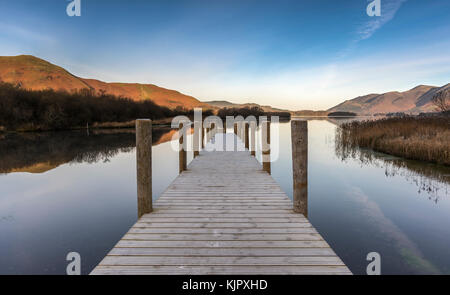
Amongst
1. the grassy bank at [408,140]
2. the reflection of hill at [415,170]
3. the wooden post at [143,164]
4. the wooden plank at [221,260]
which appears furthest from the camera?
the grassy bank at [408,140]

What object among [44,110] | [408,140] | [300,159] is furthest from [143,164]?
[44,110]

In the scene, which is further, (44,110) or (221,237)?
(44,110)

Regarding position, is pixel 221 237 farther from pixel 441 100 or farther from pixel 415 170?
pixel 441 100

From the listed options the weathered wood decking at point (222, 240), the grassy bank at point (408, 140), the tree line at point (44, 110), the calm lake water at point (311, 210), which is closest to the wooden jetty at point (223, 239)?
the weathered wood decking at point (222, 240)

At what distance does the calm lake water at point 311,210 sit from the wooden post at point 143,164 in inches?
47.0

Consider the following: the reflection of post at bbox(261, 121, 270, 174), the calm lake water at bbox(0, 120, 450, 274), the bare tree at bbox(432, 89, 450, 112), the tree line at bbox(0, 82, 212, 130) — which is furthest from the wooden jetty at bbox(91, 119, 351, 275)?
the tree line at bbox(0, 82, 212, 130)

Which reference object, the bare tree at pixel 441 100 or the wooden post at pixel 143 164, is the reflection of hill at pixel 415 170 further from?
the bare tree at pixel 441 100

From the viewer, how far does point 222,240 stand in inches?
111

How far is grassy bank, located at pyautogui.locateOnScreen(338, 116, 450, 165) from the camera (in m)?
9.79

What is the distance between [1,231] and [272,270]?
18.5 ft

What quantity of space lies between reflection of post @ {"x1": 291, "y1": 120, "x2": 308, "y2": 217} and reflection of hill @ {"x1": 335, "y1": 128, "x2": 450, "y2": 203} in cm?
500

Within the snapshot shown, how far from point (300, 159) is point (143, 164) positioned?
243 centimetres

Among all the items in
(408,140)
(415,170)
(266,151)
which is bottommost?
(415,170)

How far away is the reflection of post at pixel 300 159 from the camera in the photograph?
11.8 ft
